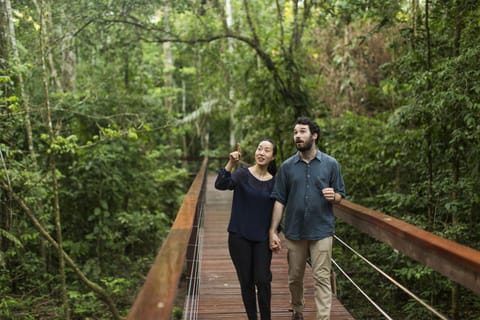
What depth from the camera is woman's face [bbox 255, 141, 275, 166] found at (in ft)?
11.0

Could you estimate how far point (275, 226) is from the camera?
3307mm

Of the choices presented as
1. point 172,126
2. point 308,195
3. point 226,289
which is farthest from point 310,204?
point 172,126

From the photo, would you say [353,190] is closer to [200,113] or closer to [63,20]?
[63,20]

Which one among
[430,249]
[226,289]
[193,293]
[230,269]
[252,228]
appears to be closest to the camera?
[430,249]

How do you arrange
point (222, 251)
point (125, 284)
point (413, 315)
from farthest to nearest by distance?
1. point (125, 284)
2. point (222, 251)
3. point (413, 315)

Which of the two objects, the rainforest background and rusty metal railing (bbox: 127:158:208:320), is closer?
rusty metal railing (bbox: 127:158:208:320)

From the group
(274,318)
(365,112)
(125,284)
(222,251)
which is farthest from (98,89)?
(274,318)

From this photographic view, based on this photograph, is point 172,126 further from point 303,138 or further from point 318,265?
point 318,265

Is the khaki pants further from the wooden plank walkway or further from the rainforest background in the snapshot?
the rainforest background

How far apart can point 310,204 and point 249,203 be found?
1.38 ft

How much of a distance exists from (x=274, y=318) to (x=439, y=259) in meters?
1.97

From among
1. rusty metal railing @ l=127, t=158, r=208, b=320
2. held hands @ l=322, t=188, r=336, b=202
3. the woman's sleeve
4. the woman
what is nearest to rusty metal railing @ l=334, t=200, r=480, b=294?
held hands @ l=322, t=188, r=336, b=202

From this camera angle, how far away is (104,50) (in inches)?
Answer: 397

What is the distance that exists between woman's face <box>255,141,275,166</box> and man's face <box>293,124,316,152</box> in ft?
0.70
